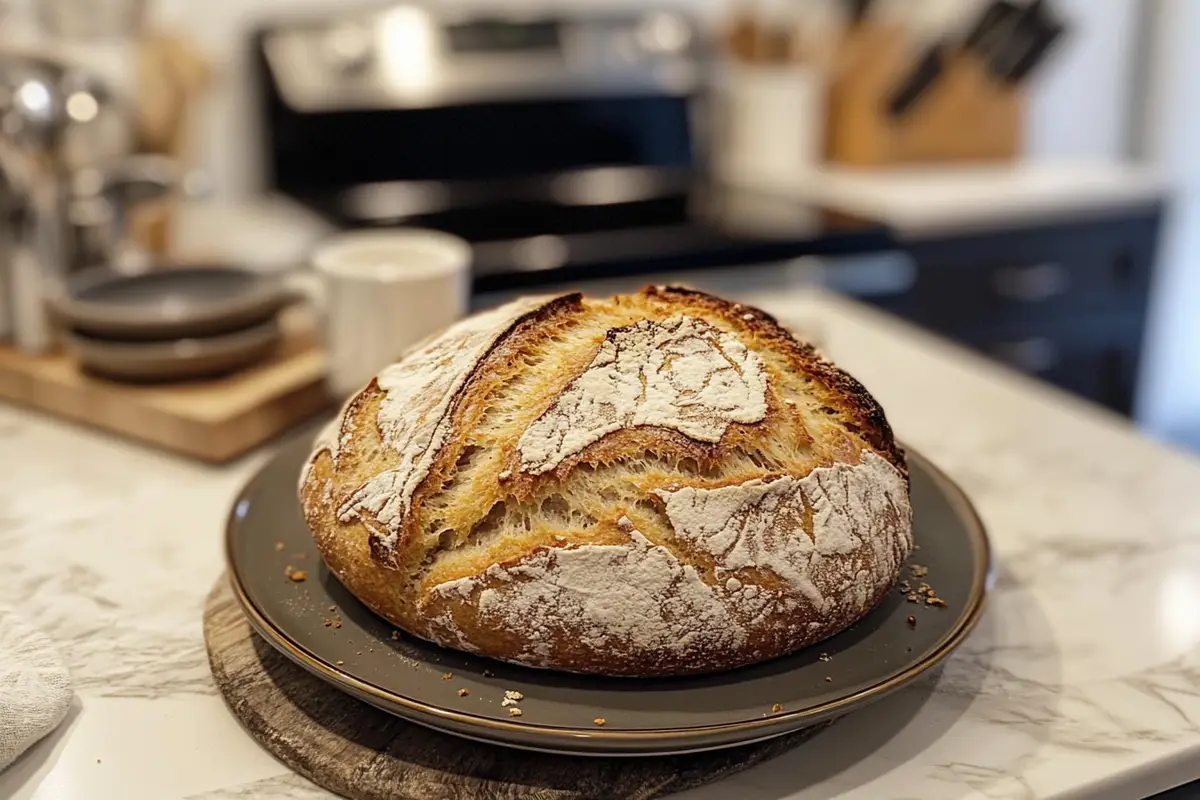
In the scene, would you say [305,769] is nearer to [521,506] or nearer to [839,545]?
[521,506]

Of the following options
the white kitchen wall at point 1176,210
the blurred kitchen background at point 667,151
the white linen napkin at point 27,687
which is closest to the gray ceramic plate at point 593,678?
the white linen napkin at point 27,687

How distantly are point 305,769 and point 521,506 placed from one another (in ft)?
0.72

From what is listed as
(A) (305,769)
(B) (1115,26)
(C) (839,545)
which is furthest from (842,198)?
(A) (305,769)

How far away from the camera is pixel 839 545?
2.50ft

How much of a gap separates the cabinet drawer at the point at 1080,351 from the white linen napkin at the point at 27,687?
6.99ft

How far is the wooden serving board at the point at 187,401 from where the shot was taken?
1.21 m

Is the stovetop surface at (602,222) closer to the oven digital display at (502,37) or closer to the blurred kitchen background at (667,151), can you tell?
the blurred kitchen background at (667,151)

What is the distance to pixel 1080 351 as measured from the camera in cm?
268

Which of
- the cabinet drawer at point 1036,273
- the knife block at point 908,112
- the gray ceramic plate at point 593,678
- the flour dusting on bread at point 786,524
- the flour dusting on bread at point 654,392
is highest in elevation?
the knife block at point 908,112

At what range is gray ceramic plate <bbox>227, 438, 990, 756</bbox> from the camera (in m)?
0.68

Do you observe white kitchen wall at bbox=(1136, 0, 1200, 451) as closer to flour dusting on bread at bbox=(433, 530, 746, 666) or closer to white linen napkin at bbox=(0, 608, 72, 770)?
flour dusting on bread at bbox=(433, 530, 746, 666)

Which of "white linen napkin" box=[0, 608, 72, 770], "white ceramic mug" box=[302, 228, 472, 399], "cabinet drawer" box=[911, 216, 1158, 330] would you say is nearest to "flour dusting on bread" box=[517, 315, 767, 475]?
"white linen napkin" box=[0, 608, 72, 770]

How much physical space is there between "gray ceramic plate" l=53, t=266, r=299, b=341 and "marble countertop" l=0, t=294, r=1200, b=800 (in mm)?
132

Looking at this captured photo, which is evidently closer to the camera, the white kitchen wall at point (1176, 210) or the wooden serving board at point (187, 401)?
the wooden serving board at point (187, 401)
